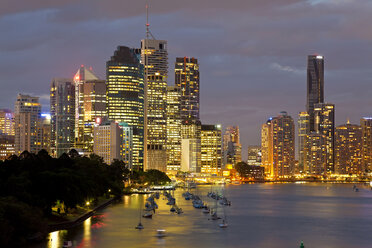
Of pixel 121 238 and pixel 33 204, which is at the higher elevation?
pixel 33 204

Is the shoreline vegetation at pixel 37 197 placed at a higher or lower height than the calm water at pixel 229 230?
higher

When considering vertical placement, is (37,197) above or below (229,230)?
above

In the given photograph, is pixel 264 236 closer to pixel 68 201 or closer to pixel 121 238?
pixel 121 238

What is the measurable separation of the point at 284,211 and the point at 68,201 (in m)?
85.1

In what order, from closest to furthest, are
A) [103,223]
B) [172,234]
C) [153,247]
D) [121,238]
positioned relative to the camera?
1. [153,247]
2. [121,238]
3. [172,234]
4. [103,223]

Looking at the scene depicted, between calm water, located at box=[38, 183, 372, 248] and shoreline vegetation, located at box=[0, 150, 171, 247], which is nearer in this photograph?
shoreline vegetation, located at box=[0, 150, 171, 247]

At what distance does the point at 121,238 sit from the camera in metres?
105

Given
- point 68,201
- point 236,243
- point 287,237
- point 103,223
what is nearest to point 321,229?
point 287,237

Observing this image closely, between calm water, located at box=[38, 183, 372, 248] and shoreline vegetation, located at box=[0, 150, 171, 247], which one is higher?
shoreline vegetation, located at box=[0, 150, 171, 247]

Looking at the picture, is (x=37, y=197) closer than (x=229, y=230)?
Yes

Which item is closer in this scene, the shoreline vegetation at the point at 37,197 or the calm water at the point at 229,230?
the shoreline vegetation at the point at 37,197

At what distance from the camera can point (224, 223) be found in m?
129

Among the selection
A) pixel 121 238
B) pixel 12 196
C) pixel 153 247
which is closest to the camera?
pixel 12 196

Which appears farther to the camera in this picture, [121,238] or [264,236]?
[264,236]
